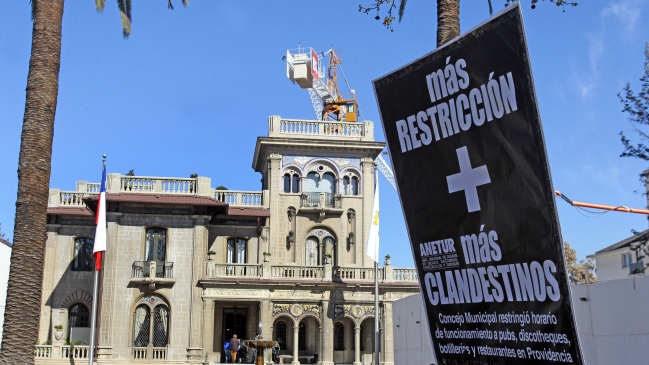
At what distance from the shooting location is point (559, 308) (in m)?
6.09

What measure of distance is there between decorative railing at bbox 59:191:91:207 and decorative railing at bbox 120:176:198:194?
271 cm

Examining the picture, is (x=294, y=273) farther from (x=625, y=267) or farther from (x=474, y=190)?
(x=474, y=190)

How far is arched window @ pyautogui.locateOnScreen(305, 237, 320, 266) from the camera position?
1663 inches

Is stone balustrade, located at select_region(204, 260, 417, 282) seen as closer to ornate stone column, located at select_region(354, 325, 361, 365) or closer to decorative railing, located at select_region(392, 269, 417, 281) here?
decorative railing, located at select_region(392, 269, 417, 281)

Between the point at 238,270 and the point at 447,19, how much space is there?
25.9m

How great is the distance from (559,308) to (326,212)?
36.4m

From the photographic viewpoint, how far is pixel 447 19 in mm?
15203

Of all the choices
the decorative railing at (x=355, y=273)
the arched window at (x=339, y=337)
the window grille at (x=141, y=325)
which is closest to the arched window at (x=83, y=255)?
the window grille at (x=141, y=325)

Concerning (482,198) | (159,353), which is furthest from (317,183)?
(482,198)

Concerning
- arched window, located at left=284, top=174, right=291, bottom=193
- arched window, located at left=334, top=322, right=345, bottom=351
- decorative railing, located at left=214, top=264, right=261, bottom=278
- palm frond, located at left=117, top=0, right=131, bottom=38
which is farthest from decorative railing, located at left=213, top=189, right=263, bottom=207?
palm frond, located at left=117, top=0, right=131, bottom=38

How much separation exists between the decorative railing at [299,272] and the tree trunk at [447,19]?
981 inches

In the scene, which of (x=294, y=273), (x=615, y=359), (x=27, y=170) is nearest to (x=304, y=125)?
(x=294, y=273)

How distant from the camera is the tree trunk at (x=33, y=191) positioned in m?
16.5

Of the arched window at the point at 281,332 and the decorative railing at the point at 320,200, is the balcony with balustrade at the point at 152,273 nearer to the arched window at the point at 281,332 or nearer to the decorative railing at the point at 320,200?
the arched window at the point at 281,332
